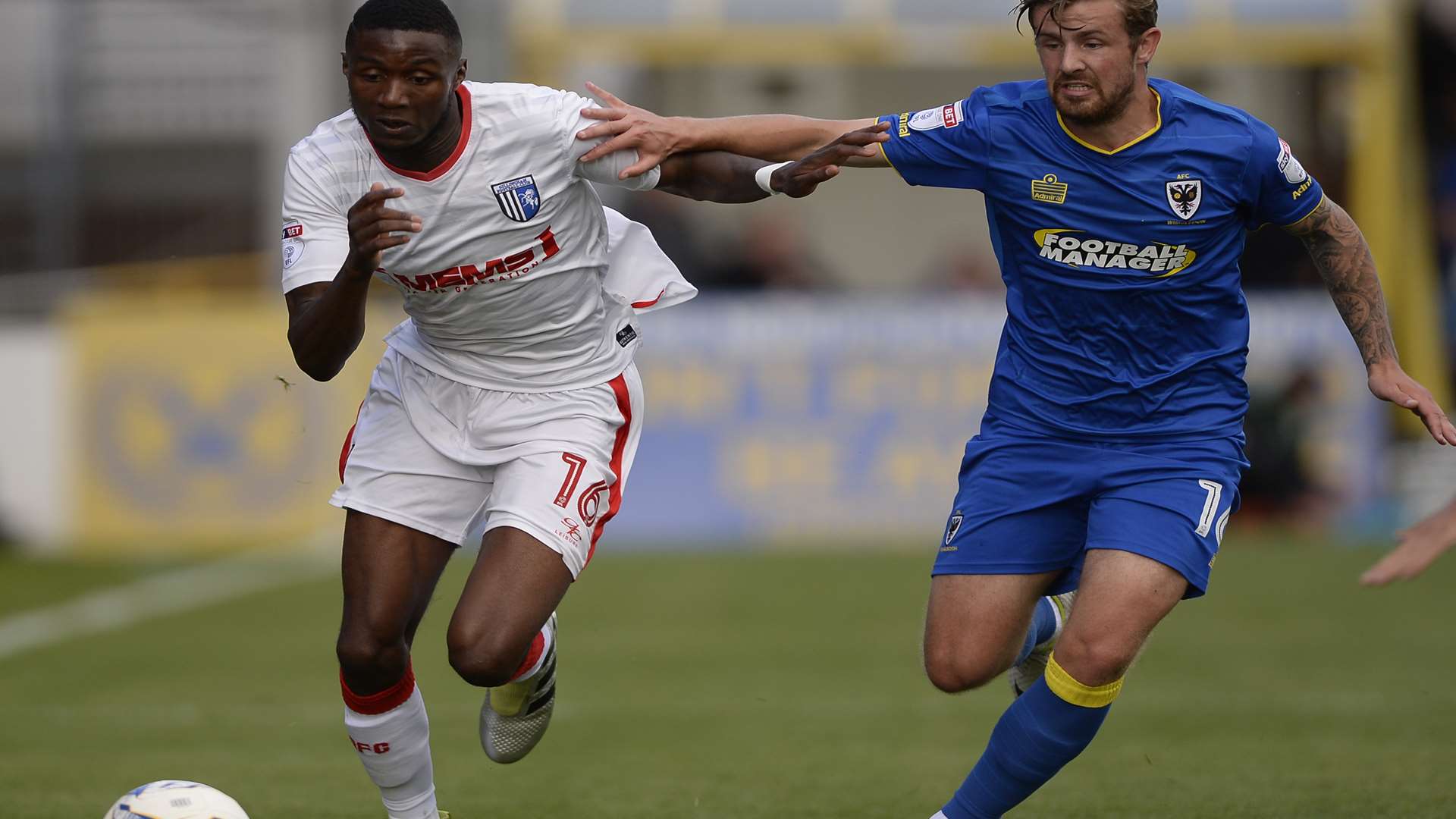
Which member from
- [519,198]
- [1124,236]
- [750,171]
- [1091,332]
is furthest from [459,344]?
[1124,236]

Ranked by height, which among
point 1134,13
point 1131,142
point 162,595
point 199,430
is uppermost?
point 1134,13

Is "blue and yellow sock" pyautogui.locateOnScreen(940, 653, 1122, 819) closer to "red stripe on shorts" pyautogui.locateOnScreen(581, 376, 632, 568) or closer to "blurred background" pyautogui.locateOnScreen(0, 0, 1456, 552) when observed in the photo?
"red stripe on shorts" pyautogui.locateOnScreen(581, 376, 632, 568)

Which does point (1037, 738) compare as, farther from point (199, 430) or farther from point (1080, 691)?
point (199, 430)

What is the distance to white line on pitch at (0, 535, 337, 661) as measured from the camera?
1159 cm

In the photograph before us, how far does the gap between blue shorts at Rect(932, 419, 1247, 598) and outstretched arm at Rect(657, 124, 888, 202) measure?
100 cm

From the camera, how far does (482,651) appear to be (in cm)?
536

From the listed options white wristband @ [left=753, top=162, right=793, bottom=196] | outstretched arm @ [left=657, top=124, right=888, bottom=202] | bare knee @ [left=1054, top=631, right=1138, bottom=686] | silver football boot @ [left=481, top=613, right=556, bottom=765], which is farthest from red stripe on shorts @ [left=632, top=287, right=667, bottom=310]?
bare knee @ [left=1054, top=631, right=1138, bottom=686]

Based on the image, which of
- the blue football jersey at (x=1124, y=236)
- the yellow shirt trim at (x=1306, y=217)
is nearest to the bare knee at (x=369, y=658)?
the blue football jersey at (x=1124, y=236)

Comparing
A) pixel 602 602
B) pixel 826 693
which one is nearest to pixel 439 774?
pixel 826 693

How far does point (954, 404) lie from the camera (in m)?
15.7

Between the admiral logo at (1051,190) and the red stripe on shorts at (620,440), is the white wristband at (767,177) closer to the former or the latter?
the admiral logo at (1051,190)

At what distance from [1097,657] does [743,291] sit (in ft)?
39.1

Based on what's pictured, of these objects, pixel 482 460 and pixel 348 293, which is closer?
pixel 348 293

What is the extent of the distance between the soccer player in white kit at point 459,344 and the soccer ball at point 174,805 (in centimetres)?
54
